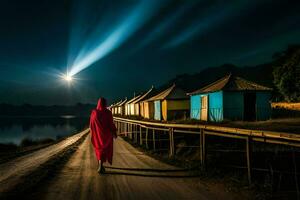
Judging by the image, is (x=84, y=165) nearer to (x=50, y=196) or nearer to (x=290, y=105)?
(x=50, y=196)

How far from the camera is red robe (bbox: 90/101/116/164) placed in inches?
367

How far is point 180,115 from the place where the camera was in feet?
132

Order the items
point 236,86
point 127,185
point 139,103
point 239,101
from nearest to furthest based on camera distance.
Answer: point 127,185, point 239,101, point 236,86, point 139,103

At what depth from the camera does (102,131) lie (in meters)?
9.36

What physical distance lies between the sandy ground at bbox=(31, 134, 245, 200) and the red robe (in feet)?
1.88

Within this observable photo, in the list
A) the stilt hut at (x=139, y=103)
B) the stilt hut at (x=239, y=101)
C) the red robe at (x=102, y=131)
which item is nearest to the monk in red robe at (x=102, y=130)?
the red robe at (x=102, y=131)

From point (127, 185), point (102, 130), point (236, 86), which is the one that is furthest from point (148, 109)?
point (127, 185)

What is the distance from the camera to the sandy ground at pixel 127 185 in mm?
6219

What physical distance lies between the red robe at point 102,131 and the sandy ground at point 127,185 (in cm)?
57

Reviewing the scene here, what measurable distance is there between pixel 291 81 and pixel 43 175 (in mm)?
34075

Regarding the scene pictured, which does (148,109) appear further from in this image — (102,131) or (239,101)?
(102,131)

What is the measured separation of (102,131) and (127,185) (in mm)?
2554

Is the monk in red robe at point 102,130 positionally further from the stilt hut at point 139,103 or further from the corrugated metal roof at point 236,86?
the stilt hut at point 139,103

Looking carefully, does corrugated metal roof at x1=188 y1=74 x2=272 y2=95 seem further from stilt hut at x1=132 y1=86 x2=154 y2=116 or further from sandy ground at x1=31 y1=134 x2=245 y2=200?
stilt hut at x1=132 y1=86 x2=154 y2=116
